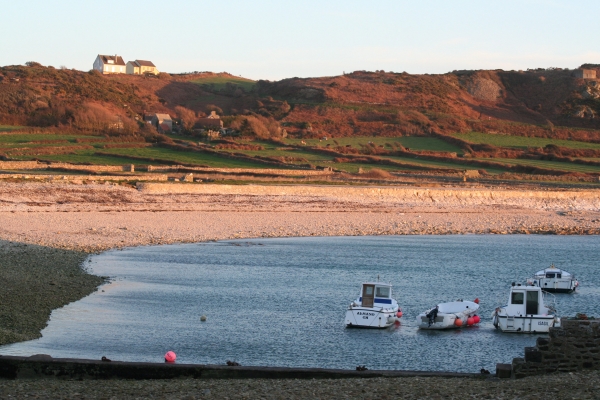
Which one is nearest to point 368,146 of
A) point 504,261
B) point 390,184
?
point 390,184

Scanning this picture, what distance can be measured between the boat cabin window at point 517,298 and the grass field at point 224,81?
4205 inches

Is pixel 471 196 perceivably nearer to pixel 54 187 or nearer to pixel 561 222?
pixel 561 222

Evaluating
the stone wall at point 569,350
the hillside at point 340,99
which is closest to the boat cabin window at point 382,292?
the stone wall at point 569,350

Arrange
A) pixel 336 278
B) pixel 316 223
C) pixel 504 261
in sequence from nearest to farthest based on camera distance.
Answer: pixel 336 278 < pixel 504 261 < pixel 316 223

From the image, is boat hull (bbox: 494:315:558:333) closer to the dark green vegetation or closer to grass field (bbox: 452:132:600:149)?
the dark green vegetation

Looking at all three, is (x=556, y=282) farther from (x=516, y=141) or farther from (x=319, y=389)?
(x=516, y=141)

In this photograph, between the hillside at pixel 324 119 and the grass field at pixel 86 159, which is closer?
the grass field at pixel 86 159

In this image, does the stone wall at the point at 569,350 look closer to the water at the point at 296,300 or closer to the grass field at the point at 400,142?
the water at the point at 296,300

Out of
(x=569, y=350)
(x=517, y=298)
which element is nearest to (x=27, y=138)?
(x=517, y=298)

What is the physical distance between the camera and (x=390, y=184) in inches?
2367

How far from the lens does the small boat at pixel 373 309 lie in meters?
22.1

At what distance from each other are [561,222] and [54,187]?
3056 cm

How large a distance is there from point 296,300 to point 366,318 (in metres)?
3.68

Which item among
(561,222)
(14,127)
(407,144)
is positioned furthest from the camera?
(407,144)
